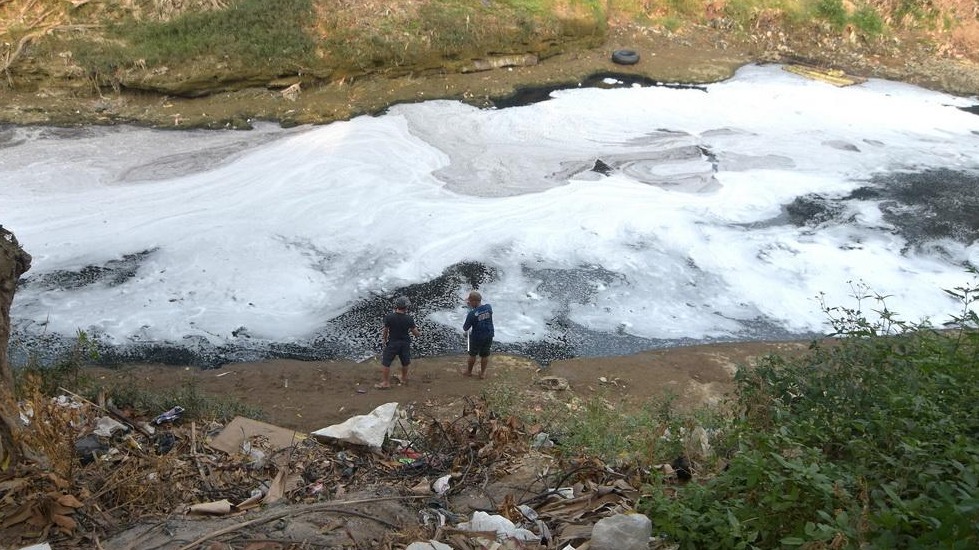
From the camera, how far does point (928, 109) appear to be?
1474 cm

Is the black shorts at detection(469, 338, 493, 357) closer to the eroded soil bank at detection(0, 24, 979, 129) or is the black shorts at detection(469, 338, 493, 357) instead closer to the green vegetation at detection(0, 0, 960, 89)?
the eroded soil bank at detection(0, 24, 979, 129)

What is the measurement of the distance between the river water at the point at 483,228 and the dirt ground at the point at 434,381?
0.29 m

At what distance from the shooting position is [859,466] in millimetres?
3693

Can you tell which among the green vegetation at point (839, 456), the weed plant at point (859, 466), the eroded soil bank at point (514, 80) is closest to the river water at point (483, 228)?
the eroded soil bank at point (514, 80)

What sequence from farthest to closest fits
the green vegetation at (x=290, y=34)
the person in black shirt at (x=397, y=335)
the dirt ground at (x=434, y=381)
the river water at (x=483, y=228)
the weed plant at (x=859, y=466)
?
the green vegetation at (x=290, y=34) → the river water at (x=483, y=228) → the person in black shirt at (x=397, y=335) → the dirt ground at (x=434, y=381) → the weed plant at (x=859, y=466)

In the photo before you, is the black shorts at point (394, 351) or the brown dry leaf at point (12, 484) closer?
the brown dry leaf at point (12, 484)

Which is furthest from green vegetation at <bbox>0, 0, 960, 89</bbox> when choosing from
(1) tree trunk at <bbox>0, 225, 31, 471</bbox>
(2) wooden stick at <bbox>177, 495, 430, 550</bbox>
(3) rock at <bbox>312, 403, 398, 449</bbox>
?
(2) wooden stick at <bbox>177, 495, 430, 550</bbox>

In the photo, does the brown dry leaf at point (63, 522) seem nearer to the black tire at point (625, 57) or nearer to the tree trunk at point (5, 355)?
the tree trunk at point (5, 355)

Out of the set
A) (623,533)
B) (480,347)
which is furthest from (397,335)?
(623,533)

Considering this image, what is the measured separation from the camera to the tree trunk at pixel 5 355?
13.7 feet

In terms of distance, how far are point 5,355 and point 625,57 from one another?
13611mm

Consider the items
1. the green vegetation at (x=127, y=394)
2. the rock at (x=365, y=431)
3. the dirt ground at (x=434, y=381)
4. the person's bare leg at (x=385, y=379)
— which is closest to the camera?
the rock at (x=365, y=431)

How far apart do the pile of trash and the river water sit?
8.66ft

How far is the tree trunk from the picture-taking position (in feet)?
13.7
